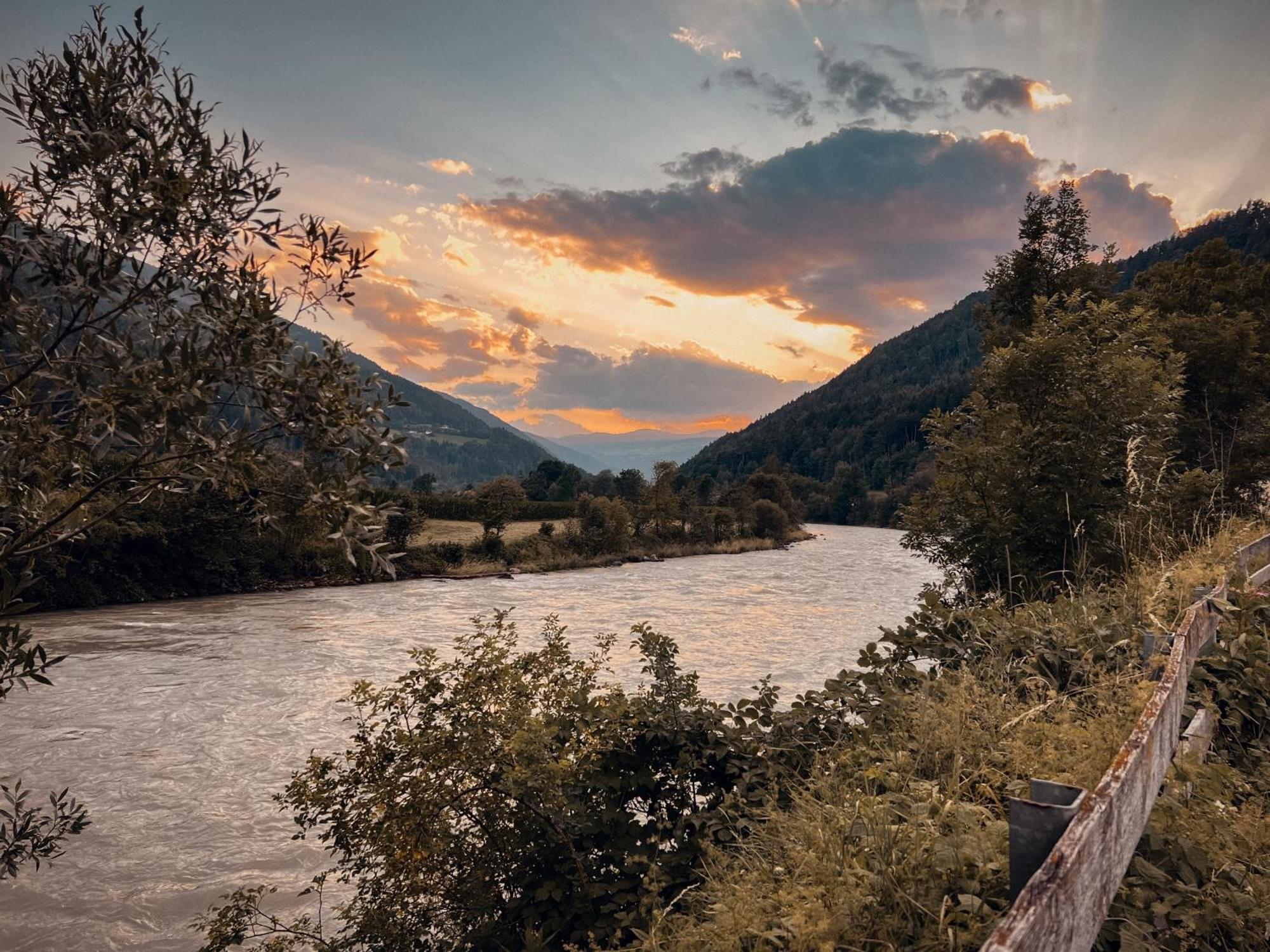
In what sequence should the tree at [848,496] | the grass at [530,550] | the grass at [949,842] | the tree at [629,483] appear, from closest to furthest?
the grass at [949,842] → the grass at [530,550] → the tree at [629,483] → the tree at [848,496]

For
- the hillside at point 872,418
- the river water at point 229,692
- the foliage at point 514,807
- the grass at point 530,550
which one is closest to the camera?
the foliage at point 514,807

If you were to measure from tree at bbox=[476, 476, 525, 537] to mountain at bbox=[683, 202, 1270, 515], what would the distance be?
3231 inches

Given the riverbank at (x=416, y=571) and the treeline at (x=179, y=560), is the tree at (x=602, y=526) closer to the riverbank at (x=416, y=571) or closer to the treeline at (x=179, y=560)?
the riverbank at (x=416, y=571)

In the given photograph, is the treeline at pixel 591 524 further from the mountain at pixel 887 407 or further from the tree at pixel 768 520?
the mountain at pixel 887 407

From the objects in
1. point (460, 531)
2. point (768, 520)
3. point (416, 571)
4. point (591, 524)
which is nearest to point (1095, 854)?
point (416, 571)

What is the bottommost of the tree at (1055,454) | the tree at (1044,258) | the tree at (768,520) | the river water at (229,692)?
the river water at (229,692)

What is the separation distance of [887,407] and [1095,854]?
168 meters

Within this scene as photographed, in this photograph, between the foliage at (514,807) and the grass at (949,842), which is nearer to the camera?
the grass at (949,842)

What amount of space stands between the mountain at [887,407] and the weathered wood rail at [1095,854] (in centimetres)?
11990

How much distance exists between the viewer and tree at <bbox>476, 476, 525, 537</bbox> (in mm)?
40688

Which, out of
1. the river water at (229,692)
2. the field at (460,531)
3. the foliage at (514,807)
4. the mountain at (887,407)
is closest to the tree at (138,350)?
the foliage at (514,807)

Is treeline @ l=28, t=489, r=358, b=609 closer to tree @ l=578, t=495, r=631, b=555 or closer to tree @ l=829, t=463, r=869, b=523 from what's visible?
tree @ l=578, t=495, r=631, b=555

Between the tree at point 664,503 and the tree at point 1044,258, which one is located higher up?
the tree at point 1044,258

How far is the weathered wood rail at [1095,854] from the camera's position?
4.50 ft
